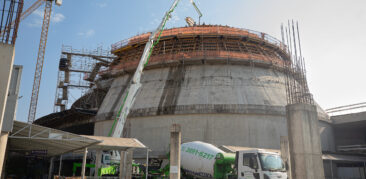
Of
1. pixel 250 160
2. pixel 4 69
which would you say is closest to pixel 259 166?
pixel 250 160

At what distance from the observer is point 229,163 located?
20.6 meters

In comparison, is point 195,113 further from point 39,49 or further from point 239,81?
point 39,49

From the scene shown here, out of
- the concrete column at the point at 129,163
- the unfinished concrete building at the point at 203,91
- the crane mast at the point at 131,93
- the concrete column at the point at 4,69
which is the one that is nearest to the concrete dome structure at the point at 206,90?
the unfinished concrete building at the point at 203,91

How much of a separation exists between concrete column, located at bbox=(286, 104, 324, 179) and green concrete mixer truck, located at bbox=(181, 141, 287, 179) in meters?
0.92

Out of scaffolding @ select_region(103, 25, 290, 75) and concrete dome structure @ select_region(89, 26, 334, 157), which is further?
scaffolding @ select_region(103, 25, 290, 75)

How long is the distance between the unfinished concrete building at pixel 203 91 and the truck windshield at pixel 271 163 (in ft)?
38.3

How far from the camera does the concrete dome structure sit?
30172 millimetres

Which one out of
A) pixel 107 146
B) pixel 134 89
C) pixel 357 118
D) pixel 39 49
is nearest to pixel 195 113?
pixel 134 89

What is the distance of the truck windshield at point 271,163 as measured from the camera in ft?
55.7

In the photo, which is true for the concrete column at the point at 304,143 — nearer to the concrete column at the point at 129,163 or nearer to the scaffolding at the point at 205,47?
the concrete column at the point at 129,163

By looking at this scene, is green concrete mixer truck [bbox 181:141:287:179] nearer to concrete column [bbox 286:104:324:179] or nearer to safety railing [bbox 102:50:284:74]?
concrete column [bbox 286:104:324:179]

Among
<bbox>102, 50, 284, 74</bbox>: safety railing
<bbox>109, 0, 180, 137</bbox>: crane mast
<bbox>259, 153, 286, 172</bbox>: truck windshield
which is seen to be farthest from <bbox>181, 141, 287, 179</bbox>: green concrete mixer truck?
<bbox>102, 50, 284, 74</bbox>: safety railing

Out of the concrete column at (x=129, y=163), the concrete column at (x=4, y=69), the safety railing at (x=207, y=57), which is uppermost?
the safety railing at (x=207, y=57)

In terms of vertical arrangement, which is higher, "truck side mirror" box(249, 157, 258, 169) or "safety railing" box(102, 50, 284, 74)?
"safety railing" box(102, 50, 284, 74)
